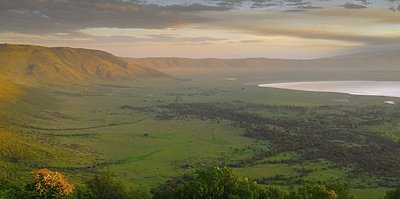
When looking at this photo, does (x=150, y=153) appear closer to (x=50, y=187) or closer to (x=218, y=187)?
(x=218, y=187)

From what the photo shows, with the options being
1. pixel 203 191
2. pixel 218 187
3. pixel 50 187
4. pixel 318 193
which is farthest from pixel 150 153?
pixel 318 193

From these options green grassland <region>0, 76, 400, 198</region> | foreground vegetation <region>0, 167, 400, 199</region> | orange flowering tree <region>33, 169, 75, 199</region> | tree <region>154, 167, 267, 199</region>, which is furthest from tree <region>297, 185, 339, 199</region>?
green grassland <region>0, 76, 400, 198</region>

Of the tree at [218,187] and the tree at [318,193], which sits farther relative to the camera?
the tree at [218,187]

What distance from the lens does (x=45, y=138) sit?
155m

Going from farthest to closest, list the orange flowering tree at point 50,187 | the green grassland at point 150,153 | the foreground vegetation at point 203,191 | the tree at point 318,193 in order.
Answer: the green grassland at point 150,153, the tree at point 318,193, the foreground vegetation at point 203,191, the orange flowering tree at point 50,187

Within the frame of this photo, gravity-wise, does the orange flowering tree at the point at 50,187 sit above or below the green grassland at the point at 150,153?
above

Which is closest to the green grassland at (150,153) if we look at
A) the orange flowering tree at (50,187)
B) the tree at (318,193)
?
the tree at (318,193)

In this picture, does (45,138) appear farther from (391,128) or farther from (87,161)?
(391,128)

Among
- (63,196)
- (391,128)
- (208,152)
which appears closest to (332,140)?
(391,128)

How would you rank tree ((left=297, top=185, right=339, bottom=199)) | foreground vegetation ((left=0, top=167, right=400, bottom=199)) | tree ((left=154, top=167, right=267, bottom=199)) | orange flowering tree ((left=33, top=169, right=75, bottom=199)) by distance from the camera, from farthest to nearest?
tree ((left=154, top=167, right=267, bottom=199)) → tree ((left=297, top=185, right=339, bottom=199)) → foreground vegetation ((left=0, top=167, right=400, bottom=199)) → orange flowering tree ((left=33, top=169, right=75, bottom=199))

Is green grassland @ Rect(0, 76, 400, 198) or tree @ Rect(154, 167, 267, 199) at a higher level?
tree @ Rect(154, 167, 267, 199)

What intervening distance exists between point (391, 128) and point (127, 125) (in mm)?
113214

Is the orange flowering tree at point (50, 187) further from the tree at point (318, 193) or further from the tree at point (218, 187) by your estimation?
the tree at point (318, 193)

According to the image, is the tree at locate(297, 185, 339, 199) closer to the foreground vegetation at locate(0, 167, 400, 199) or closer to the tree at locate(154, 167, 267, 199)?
the foreground vegetation at locate(0, 167, 400, 199)
